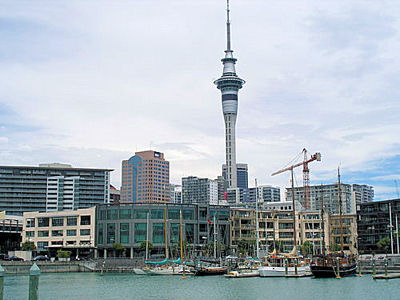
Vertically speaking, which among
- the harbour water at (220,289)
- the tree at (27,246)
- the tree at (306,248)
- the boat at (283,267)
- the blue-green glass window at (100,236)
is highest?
the blue-green glass window at (100,236)

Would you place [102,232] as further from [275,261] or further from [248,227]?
[275,261]

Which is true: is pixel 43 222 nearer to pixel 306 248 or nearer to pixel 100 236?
pixel 100 236

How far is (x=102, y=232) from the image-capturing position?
160 m

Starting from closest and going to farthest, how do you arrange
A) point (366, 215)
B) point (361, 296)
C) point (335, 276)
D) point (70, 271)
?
1. point (361, 296)
2. point (335, 276)
3. point (70, 271)
4. point (366, 215)

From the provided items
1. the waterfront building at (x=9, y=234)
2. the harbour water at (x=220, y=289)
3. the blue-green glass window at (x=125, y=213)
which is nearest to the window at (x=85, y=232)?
the blue-green glass window at (x=125, y=213)

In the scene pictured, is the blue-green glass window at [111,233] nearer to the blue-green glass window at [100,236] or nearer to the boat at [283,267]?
the blue-green glass window at [100,236]

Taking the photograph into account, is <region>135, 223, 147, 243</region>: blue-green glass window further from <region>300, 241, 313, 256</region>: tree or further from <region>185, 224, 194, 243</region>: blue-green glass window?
<region>300, 241, 313, 256</region>: tree

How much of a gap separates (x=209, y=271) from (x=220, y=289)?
26948mm

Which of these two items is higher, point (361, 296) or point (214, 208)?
point (214, 208)

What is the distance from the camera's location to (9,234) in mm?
187750

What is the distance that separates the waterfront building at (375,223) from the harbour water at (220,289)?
200 ft

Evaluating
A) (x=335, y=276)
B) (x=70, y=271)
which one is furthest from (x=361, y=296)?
(x=70, y=271)

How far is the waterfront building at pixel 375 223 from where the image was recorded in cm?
15738

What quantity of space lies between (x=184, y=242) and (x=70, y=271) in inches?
1303
